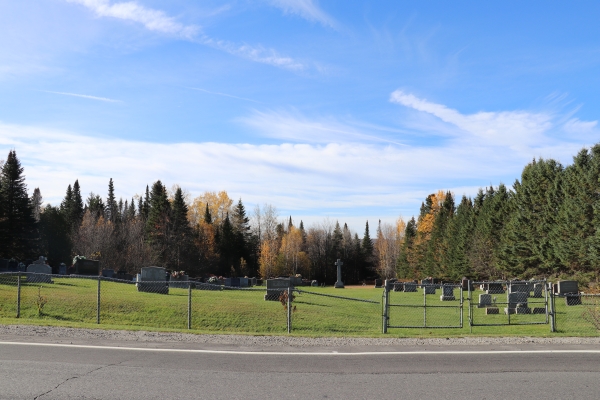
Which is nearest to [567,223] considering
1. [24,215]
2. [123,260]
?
[123,260]

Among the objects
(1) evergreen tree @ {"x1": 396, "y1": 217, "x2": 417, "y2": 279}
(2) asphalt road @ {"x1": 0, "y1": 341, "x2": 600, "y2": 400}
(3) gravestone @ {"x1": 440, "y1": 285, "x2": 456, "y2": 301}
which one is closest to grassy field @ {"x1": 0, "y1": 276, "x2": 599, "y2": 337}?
(2) asphalt road @ {"x1": 0, "y1": 341, "x2": 600, "y2": 400}

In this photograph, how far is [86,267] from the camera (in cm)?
3447

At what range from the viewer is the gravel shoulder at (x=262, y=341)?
10.5 meters

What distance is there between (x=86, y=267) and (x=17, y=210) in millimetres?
26043

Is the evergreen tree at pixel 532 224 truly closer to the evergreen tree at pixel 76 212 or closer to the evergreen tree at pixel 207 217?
the evergreen tree at pixel 207 217

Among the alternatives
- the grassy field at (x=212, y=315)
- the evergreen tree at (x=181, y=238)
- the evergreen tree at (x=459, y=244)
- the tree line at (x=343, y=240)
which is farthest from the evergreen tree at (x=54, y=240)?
the evergreen tree at (x=459, y=244)

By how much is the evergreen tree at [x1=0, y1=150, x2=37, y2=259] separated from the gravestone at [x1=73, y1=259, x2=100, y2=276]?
73.2 feet

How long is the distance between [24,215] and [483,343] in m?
55.4

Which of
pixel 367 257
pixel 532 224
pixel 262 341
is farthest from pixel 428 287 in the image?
pixel 367 257

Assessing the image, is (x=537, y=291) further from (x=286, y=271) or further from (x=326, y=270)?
(x=326, y=270)

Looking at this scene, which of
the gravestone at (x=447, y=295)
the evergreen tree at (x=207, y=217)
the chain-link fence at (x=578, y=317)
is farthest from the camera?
the evergreen tree at (x=207, y=217)

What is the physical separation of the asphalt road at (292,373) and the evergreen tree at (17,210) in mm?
49221

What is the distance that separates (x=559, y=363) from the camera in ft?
29.3

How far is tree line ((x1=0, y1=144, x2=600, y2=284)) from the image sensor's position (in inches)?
1687
